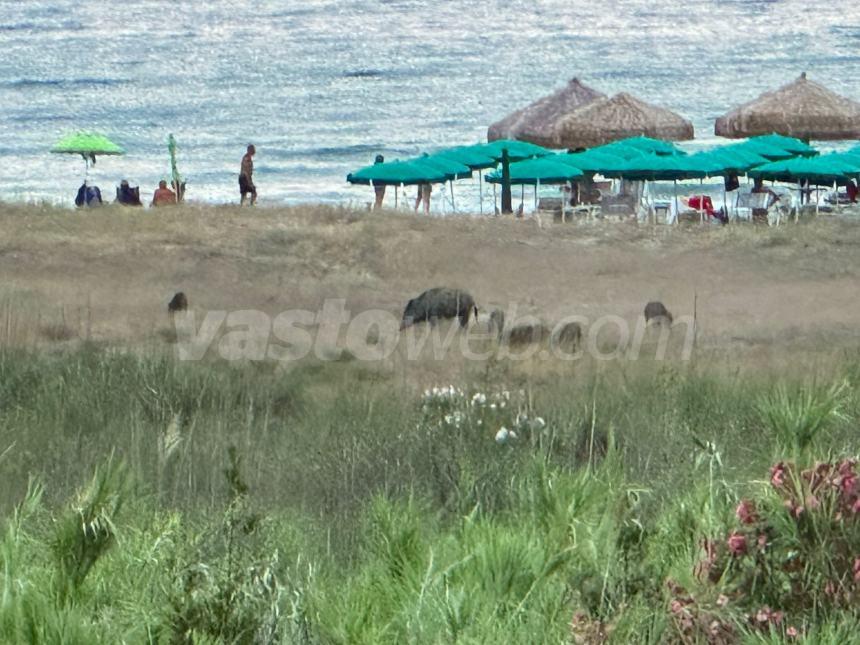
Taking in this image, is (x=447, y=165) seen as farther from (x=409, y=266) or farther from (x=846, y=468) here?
(x=846, y=468)

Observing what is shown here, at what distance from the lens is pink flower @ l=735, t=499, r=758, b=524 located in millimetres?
4539

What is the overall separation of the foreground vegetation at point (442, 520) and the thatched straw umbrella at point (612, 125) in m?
20.1

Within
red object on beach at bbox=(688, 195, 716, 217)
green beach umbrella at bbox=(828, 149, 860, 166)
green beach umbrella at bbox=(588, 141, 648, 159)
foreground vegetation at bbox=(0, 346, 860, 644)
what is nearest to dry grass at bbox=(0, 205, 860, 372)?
green beach umbrella at bbox=(828, 149, 860, 166)

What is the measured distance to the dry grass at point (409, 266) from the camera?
49.2 feet

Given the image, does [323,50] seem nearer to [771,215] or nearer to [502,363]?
[771,215]

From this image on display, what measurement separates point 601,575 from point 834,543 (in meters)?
0.57

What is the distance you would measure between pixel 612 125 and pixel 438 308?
14.7 m

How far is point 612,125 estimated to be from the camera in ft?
92.0

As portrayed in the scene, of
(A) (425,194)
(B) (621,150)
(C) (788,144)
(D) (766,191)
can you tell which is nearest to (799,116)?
(C) (788,144)

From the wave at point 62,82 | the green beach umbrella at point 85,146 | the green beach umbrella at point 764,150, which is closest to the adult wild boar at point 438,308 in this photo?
the green beach umbrella at point 764,150

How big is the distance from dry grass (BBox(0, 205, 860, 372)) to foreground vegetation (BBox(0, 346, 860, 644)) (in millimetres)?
5559

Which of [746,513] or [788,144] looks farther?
[788,144]


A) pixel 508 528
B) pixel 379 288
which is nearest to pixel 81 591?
pixel 508 528

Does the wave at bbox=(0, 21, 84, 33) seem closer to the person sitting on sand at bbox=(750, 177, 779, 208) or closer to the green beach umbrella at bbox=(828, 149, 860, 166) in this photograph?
the person sitting on sand at bbox=(750, 177, 779, 208)
